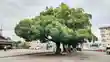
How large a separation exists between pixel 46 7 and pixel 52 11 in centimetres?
161

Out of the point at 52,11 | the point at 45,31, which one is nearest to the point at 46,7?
the point at 52,11

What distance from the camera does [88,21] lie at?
33.3 m

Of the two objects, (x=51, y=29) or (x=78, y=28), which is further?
(x=78, y=28)

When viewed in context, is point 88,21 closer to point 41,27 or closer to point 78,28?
point 78,28

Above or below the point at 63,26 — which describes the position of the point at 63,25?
above

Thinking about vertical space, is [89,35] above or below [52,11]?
below

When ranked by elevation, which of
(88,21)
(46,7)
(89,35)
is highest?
(46,7)

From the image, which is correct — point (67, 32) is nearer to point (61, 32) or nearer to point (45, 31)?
point (61, 32)

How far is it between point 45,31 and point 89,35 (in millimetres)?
6423

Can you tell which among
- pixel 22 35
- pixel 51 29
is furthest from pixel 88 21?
pixel 22 35

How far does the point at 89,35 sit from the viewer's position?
3097cm

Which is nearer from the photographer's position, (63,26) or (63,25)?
(63,26)

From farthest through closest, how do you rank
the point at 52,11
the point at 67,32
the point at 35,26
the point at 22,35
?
the point at 22,35
the point at 52,11
the point at 35,26
the point at 67,32

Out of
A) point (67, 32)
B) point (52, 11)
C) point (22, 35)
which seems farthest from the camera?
point (22, 35)
